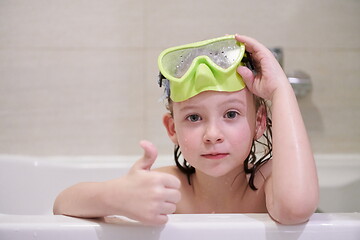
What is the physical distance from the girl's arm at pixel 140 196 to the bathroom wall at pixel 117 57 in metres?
0.88

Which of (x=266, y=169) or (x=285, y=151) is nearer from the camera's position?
(x=285, y=151)

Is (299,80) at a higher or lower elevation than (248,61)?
lower

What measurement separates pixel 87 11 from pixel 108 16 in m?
0.08

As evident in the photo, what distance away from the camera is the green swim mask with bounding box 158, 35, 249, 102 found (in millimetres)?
889

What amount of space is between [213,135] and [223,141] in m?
0.04

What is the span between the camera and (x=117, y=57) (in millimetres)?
1612

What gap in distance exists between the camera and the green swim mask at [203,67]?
2.92 ft

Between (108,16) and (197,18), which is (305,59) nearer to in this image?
(197,18)

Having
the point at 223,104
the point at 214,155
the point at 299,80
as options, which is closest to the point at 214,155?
the point at 214,155

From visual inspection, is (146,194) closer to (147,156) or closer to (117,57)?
(147,156)

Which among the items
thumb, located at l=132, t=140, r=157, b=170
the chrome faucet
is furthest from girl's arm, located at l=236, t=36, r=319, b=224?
the chrome faucet

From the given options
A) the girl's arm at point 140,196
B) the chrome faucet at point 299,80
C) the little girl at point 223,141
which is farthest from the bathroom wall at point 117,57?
the girl's arm at point 140,196

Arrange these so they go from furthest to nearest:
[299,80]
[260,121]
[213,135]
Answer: [299,80], [260,121], [213,135]

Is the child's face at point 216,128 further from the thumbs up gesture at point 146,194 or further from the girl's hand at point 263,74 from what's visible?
the thumbs up gesture at point 146,194
